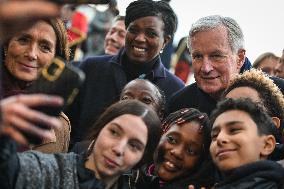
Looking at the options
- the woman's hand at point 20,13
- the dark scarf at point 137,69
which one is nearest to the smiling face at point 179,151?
the dark scarf at point 137,69

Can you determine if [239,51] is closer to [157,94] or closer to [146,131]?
[157,94]

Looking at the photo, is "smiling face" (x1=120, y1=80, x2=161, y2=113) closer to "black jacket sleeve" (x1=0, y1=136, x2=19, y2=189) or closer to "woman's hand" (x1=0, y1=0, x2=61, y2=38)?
"black jacket sleeve" (x1=0, y1=136, x2=19, y2=189)

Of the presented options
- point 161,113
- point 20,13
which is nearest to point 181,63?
point 161,113

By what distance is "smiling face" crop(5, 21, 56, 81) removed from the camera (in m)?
2.85

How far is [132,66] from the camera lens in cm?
393

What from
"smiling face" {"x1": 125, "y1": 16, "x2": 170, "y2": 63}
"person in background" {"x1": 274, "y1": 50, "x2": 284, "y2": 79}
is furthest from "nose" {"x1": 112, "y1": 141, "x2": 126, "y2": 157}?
"person in background" {"x1": 274, "y1": 50, "x2": 284, "y2": 79}

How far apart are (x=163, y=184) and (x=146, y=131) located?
0.41 m

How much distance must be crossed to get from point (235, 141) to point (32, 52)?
3.90 ft

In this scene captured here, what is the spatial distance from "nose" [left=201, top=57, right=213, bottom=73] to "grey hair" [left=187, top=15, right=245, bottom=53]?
0.22 m

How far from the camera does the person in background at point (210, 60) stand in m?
3.46

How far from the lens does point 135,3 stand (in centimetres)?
405

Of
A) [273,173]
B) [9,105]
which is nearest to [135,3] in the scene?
[273,173]

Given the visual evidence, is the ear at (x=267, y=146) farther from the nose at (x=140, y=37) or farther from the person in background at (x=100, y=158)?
the nose at (x=140, y=37)

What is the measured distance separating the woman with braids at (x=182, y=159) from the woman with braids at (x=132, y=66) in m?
0.93
